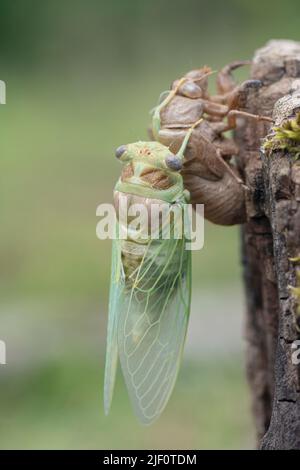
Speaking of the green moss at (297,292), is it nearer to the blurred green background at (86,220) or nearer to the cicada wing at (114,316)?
the cicada wing at (114,316)

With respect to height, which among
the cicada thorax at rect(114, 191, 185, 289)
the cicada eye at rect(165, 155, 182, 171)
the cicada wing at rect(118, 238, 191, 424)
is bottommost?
the cicada wing at rect(118, 238, 191, 424)

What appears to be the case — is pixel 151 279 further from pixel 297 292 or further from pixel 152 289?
pixel 297 292

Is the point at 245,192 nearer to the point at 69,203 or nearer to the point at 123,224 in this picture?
the point at 123,224

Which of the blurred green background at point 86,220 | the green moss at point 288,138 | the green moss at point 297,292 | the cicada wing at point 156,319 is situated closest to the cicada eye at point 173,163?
the cicada wing at point 156,319

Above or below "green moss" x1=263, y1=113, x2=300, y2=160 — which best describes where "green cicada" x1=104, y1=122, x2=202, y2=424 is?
below

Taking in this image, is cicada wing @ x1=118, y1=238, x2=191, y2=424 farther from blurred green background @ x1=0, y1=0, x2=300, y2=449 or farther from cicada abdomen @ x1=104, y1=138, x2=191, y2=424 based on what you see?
blurred green background @ x1=0, y1=0, x2=300, y2=449

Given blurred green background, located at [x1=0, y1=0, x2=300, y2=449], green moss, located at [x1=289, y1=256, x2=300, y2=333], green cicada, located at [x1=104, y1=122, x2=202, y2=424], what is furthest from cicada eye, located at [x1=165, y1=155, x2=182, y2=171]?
blurred green background, located at [x1=0, y1=0, x2=300, y2=449]

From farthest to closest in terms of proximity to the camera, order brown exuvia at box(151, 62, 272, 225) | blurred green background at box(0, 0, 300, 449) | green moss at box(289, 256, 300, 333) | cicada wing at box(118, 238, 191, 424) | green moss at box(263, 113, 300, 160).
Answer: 1. blurred green background at box(0, 0, 300, 449)
2. brown exuvia at box(151, 62, 272, 225)
3. cicada wing at box(118, 238, 191, 424)
4. green moss at box(263, 113, 300, 160)
5. green moss at box(289, 256, 300, 333)

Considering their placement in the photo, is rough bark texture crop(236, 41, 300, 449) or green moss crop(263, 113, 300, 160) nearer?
rough bark texture crop(236, 41, 300, 449)
